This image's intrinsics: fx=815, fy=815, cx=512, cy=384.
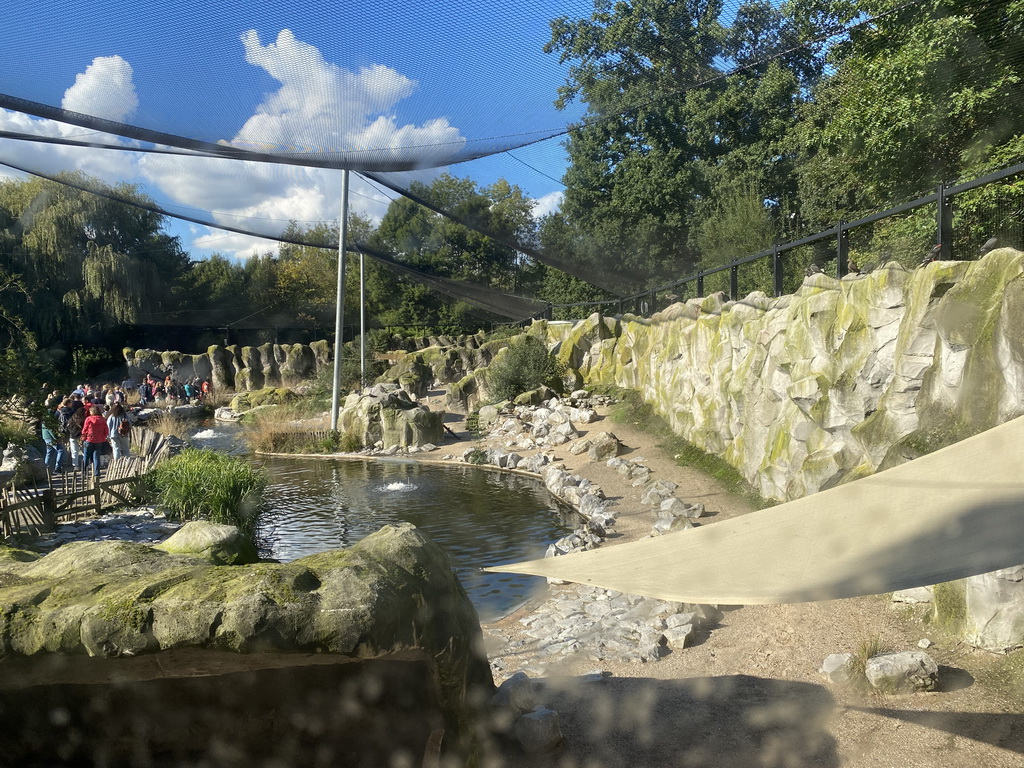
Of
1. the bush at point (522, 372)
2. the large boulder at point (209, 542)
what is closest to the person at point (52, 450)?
the large boulder at point (209, 542)

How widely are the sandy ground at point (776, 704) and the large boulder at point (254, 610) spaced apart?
2.49 feet

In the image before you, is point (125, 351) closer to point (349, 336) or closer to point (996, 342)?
point (349, 336)

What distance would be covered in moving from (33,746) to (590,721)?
2.37 metres

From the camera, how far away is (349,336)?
31.2m

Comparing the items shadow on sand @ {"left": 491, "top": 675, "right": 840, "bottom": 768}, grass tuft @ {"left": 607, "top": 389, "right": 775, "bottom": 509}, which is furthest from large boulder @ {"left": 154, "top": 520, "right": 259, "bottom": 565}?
grass tuft @ {"left": 607, "top": 389, "right": 775, "bottom": 509}

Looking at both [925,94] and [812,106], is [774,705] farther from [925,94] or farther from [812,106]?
[812,106]

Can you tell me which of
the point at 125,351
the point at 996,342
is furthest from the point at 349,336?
the point at 996,342

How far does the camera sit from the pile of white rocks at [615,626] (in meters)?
4.85

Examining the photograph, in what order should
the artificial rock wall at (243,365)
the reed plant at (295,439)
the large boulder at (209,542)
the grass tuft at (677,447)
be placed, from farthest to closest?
the artificial rock wall at (243,365) → the reed plant at (295,439) → the grass tuft at (677,447) → the large boulder at (209,542)

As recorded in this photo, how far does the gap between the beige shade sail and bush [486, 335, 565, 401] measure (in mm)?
13517

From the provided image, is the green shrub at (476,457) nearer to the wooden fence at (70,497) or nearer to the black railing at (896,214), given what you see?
the black railing at (896,214)

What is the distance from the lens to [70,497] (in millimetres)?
8445

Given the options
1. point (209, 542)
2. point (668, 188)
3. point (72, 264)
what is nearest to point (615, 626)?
point (209, 542)

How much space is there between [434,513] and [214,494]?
7.88 ft
